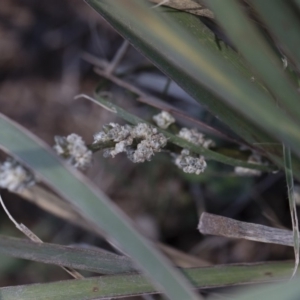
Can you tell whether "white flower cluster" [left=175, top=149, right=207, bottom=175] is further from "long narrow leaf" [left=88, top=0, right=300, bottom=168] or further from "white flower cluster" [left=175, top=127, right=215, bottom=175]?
"long narrow leaf" [left=88, top=0, right=300, bottom=168]

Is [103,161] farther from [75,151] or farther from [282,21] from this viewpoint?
[282,21]

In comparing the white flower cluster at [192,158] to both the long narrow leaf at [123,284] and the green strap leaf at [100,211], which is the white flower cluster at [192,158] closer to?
the long narrow leaf at [123,284]

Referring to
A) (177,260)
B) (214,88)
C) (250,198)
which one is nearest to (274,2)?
(214,88)

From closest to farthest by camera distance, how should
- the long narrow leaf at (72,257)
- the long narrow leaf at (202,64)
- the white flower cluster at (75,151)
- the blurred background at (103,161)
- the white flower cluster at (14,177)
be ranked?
the long narrow leaf at (202,64)
the long narrow leaf at (72,257)
the white flower cluster at (75,151)
the white flower cluster at (14,177)
the blurred background at (103,161)

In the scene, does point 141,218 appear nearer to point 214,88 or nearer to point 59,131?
point 59,131

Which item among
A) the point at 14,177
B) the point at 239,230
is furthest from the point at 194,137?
the point at 14,177

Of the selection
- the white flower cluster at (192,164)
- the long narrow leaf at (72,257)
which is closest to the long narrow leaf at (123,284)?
the long narrow leaf at (72,257)
